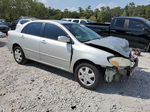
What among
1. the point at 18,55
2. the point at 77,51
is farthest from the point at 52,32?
the point at 18,55

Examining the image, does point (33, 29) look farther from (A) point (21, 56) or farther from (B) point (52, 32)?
(A) point (21, 56)

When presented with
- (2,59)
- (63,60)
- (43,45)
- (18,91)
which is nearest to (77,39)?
(63,60)

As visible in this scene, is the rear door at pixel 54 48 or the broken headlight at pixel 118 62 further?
the rear door at pixel 54 48

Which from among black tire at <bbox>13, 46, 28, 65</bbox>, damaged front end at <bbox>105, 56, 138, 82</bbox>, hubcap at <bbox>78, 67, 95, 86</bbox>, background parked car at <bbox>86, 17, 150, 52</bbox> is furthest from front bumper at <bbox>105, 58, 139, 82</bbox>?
background parked car at <bbox>86, 17, 150, 52</bbox>

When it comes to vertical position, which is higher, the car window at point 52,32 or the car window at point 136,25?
the car window at point 136,25

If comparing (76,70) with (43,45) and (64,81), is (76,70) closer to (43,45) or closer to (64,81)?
(64,81)

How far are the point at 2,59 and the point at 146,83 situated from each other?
16.0ft

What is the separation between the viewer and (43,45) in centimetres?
414

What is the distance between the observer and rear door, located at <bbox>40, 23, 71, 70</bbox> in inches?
148

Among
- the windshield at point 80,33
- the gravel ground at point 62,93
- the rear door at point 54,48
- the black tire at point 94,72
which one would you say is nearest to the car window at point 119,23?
the gravel ground at point 62,93

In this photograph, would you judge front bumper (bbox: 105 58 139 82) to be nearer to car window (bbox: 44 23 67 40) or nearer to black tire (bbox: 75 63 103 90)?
black tire (bbox: 75 63 103 90)

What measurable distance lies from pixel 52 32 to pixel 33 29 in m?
0.78

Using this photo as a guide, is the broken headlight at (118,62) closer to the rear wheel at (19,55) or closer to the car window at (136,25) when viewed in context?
the rear wheel at (19,55)

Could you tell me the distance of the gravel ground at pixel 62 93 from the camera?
290cm
